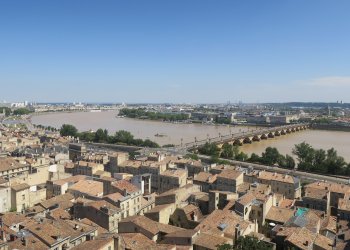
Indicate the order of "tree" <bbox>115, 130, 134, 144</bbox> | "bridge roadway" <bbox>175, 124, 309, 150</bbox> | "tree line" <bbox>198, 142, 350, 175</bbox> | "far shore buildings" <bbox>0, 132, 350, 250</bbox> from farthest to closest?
"tree" <bbox>115, 130, 134, 144</bbox>, "bridge roadway" <bbox>175, 124, 309, 150</bbox>, "tree line" <bbox>198, 142, 350, 175</bbox>, "far shore buildings" <bbox>0, 132, 350, 250</bbox>

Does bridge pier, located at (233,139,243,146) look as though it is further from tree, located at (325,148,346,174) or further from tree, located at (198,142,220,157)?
tree, located at (325,148,346,174)

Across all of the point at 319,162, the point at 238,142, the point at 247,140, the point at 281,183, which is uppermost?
the point at 281,183

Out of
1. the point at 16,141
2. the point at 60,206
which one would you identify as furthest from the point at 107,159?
the point at 16,141

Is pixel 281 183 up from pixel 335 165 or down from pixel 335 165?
up

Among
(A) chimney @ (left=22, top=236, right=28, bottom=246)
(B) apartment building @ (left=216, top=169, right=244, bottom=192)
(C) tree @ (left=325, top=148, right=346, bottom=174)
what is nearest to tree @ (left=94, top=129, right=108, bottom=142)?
(C) tree @ (left=325, top=148, right=346, bottom=174)

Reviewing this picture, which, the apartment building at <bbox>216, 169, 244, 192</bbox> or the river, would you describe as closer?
the apartment building at <bbox>216, 169, 244, 192</bbox>

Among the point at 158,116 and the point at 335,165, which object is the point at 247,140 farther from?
the point at 158,116

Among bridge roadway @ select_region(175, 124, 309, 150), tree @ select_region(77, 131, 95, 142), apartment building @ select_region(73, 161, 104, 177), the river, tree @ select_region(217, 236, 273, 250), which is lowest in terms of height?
the river

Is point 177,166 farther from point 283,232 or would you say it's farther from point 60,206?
point 283,232

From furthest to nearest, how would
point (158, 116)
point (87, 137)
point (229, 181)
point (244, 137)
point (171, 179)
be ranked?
point (158, 116) → point (244, 137) → point (87, 137) → point (171, 179) → point (229, 181)

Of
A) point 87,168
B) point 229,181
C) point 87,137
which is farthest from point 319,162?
point 87,137

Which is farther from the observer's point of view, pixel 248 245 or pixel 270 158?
pixel 270 158
